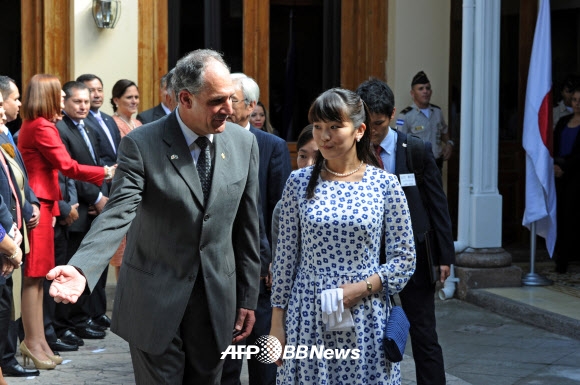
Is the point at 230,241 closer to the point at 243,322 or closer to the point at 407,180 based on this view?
the point at 243,322

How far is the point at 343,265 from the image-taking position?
467 centimetres

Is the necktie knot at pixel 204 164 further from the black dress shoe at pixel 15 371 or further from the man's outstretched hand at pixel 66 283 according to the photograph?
the black dress shoe at pixel 15 371

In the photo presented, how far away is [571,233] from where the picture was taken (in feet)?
39.2

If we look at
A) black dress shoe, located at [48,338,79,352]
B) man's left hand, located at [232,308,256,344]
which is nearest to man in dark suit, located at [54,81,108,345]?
black dress shoe, located at [48,338,79,352]

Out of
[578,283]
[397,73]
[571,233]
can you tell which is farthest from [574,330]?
[397,73]

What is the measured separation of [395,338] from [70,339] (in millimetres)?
4827

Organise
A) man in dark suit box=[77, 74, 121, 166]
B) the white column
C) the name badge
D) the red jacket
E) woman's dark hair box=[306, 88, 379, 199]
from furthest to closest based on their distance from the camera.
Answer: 1. the white column
2. man in dark suit box=[77, 74, 121, 166]
3. the red jacket
4. the name badge
5. woman's dark hair box=[306, 88, 379, 199]

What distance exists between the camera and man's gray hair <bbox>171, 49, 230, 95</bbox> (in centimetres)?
450

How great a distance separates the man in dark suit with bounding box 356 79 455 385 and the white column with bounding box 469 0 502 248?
429 centimetres

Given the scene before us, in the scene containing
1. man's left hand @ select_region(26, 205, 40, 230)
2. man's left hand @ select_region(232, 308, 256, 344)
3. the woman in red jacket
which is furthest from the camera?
the woman in red jacket

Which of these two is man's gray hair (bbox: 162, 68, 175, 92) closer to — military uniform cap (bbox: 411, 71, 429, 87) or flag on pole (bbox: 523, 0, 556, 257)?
military uniform cap (bbox: 411, 71, 429, 87)

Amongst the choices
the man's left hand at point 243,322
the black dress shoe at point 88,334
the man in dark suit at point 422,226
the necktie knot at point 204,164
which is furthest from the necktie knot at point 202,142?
the black dress shoe at point 88,334

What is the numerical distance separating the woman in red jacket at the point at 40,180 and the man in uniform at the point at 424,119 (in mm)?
4491

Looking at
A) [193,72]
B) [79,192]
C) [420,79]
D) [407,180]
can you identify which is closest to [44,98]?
[79,192]
